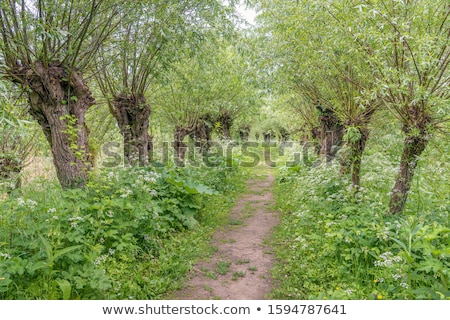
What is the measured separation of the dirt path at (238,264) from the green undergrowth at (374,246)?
0.30m

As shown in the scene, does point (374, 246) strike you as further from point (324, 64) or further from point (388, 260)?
point (324, 64)

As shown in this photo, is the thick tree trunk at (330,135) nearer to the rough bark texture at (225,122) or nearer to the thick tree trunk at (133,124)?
the thick tree trunk at (133,124)

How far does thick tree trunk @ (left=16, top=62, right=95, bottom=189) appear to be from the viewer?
582 cm

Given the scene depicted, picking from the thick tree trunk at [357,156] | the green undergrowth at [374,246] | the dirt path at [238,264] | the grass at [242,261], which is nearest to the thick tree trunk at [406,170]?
the green undergrowth at [374,246]

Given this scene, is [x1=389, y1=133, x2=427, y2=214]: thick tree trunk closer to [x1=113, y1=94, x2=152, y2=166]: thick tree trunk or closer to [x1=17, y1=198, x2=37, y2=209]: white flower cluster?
[x1=17, y1=198, x2=37, y2=209]: white flower cluster

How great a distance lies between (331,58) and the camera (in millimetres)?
6336

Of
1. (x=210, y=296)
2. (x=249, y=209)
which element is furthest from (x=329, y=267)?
(x=249, y=209)

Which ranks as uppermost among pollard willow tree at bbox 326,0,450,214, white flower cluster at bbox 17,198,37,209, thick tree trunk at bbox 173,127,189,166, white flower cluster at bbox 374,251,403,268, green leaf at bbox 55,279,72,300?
pollard willow tree at bbox 326,0,450,214

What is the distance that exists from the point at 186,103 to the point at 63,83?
735cm

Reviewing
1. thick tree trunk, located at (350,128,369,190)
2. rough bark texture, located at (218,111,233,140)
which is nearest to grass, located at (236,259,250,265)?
thick tree trunk, located at (350,128,369,190)

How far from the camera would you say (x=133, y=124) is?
32.2 feet

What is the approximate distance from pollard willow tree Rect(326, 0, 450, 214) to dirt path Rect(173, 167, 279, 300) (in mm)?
2702

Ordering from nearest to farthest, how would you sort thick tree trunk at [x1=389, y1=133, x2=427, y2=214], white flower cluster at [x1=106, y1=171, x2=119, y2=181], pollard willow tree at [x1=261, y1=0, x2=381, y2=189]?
thick tree trunk at [x1=389, y1=133, x2=427, y2=214], pollard willow tree at [x1=261, y1=0, x2=381, y2=189], white flower cluster at [x1=106, y1=171, x2=119, y2=181]

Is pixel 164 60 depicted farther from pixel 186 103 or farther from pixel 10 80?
pixel 186 103
